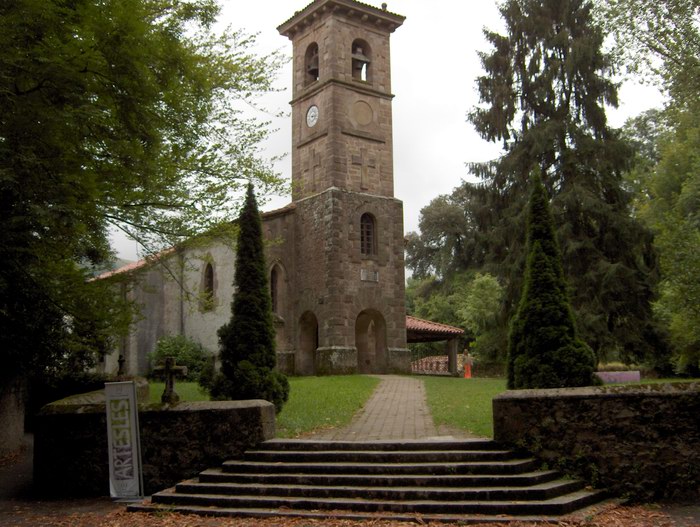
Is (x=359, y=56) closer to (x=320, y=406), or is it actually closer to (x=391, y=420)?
(x=320, y=406)

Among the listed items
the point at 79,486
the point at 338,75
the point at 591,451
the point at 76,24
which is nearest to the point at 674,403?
the point at 591,451

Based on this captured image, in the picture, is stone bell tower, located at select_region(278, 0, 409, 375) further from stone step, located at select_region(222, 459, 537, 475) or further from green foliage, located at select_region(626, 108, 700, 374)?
stone step, located at select_region(222, 459, 537, 475)

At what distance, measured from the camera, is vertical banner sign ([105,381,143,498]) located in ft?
28.6

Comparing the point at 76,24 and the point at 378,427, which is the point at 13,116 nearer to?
the point at 76,24

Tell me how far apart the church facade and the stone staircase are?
17.8 metres

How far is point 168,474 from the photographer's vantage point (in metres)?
9.47

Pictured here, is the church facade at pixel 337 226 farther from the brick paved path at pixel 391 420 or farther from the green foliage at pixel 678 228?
the green foliage at pixel 678 228

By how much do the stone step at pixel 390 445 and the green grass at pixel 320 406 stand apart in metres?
1.25

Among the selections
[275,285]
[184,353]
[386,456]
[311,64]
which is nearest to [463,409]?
[386,456]

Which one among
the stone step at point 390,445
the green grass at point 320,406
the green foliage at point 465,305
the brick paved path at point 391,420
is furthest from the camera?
the green foliage at point 465,305

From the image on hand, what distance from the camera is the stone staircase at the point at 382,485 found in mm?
7559

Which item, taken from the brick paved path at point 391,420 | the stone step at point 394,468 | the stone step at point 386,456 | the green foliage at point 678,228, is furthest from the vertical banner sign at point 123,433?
the green foliage at point 678,228

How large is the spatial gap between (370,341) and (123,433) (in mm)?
21952

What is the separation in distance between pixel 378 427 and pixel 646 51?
15.8 meters
